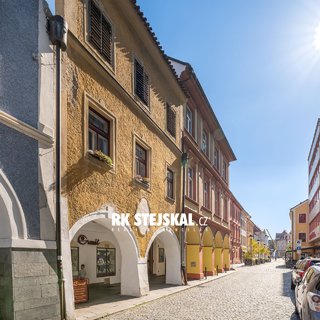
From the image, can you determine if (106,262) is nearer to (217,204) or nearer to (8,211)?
(8,211)

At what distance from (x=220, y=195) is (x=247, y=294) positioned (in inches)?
658

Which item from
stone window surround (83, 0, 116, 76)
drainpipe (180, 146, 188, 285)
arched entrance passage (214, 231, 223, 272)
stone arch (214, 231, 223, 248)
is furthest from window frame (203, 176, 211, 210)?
stone window surround (83, 0, 116, 76)

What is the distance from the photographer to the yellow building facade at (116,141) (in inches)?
390

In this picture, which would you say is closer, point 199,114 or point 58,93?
point 58,93

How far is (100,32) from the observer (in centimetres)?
1157

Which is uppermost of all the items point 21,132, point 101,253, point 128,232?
point 21,132

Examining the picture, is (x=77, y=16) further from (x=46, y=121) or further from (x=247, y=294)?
(x=247, y=294)

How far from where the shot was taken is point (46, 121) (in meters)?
8.46

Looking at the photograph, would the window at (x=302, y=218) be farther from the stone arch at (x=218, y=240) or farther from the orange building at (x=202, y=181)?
the stone arch at (x=218, y=240)

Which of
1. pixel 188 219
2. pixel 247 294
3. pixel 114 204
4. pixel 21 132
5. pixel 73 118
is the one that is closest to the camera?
pixel 21 132

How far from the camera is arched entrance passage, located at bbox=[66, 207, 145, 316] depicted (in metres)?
11.1

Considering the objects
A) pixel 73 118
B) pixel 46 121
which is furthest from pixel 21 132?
pixel 73 118

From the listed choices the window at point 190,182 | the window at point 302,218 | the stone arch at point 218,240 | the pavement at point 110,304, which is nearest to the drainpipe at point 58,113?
the pavement at point 110,304

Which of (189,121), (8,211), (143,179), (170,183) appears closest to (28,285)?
(8,211)
